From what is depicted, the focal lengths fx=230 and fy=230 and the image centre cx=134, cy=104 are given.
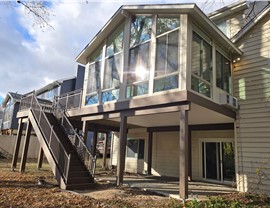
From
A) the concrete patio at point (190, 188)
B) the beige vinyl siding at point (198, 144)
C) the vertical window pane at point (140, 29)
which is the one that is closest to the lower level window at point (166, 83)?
the vertical window pane at point (140, 29)

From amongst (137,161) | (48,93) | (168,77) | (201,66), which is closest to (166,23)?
(201,66)

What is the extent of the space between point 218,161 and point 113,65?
7225mm

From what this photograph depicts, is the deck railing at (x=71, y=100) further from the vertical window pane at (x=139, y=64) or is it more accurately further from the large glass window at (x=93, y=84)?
the vertical window pane at (x=139, y=64)

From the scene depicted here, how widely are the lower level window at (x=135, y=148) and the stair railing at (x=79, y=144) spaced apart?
500cm

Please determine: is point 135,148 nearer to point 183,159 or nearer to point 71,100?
point 71,100

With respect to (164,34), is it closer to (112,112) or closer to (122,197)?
(112,112)

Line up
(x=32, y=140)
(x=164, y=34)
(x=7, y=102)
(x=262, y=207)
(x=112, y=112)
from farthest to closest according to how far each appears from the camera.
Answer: (x=7, y=102) < (x=32, y=140) < (x=112, y=112) < (x=164, y=34) < (x=262, y=207)

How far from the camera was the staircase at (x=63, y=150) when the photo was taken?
340 inches

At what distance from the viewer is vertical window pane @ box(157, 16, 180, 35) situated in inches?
342

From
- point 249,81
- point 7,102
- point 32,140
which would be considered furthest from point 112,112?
point 7,102

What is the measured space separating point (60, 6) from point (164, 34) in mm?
3921

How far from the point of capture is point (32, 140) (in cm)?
2325

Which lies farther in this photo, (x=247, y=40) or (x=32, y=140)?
(x=32, y=140)

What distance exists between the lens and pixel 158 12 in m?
9.38
